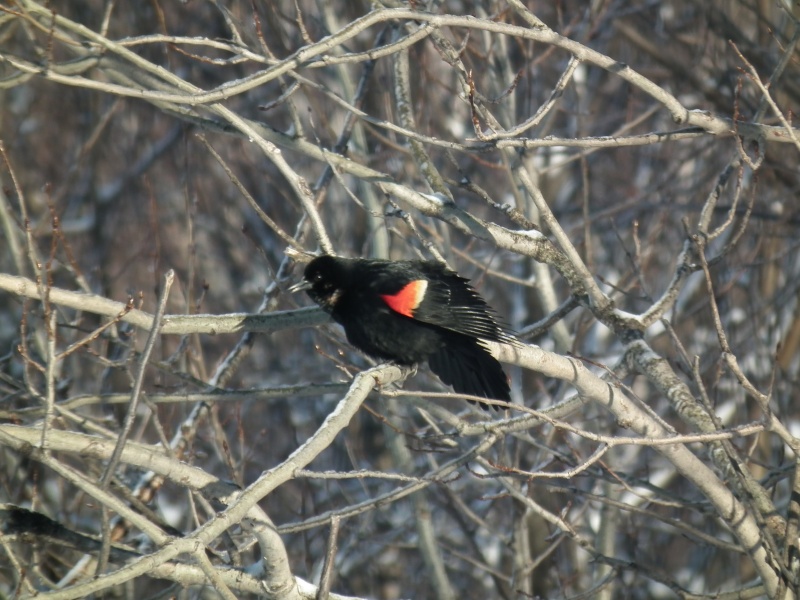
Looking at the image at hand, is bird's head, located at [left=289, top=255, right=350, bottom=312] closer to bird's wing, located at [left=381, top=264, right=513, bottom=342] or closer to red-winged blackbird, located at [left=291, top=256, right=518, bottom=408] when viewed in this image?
red-winged blackbird, located at [left=291, top=256, right=518, bottom=408]

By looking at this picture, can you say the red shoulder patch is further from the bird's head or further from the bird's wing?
the bird's head

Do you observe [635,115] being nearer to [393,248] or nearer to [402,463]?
[393,248]

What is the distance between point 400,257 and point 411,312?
8.34ft

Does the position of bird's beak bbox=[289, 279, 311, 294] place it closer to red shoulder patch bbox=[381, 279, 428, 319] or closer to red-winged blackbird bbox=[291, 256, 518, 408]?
red-winged blackbird bbox=[291, 256, 518, 408]

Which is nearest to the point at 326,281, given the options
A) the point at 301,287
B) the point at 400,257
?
the point at 301,287

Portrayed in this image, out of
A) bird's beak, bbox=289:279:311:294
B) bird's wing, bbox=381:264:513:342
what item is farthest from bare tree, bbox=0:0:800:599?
bird's wing, bbox=381:264:513:342

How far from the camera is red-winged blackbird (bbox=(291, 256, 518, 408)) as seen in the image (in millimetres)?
3941

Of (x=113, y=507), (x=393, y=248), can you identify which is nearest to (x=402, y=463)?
(x=393, y=248)

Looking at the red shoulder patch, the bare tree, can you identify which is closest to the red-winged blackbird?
the red shoulder patch

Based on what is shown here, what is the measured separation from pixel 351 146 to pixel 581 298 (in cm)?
257

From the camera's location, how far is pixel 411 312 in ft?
12.9

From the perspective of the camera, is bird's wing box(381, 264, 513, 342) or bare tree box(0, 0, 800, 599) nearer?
bare tree box(0, 0, 800, 599)

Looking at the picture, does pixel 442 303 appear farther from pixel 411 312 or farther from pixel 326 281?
pixel 326 281

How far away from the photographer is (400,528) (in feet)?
21.1
